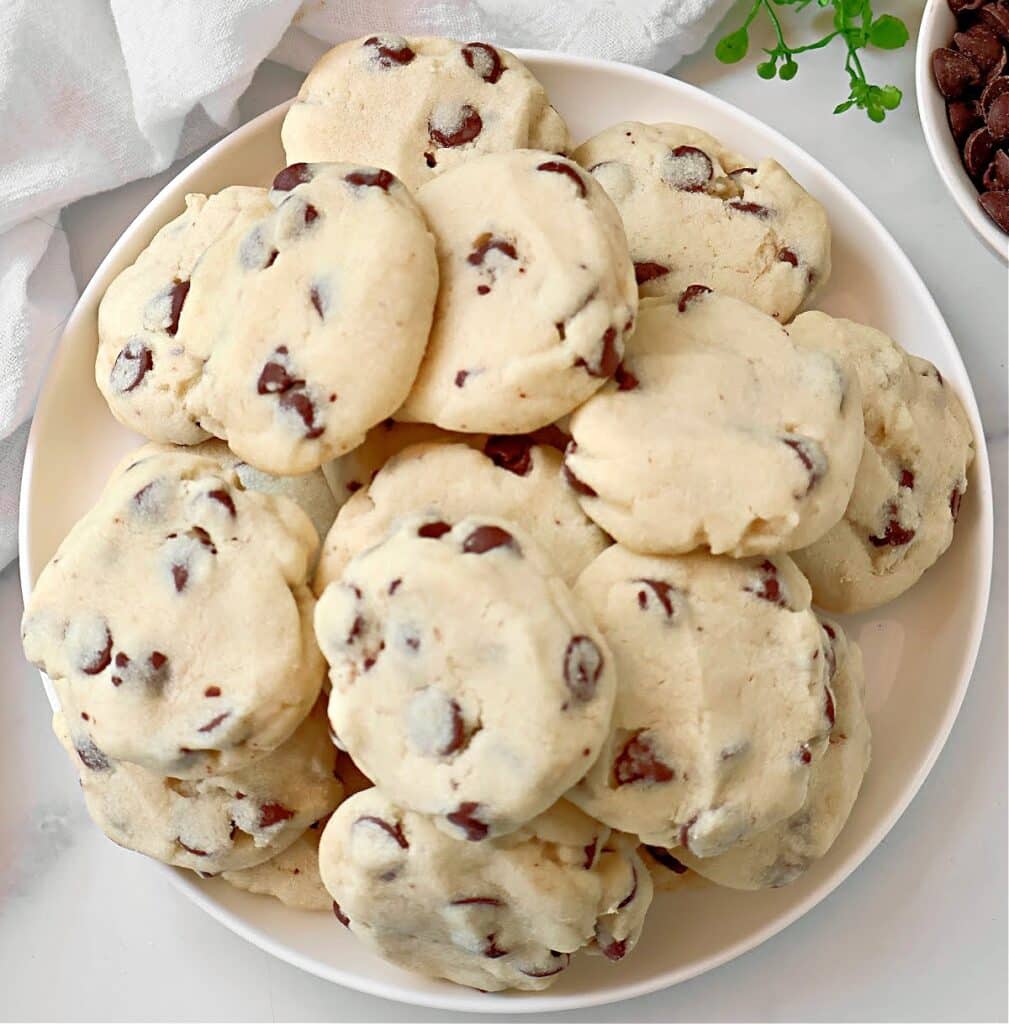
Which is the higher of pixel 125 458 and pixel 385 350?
pixel 385 350

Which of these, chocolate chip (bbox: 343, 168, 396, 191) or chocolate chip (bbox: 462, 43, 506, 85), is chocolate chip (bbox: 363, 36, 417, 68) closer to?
chocolate chip (bbox: 462, 43, 506, 85)

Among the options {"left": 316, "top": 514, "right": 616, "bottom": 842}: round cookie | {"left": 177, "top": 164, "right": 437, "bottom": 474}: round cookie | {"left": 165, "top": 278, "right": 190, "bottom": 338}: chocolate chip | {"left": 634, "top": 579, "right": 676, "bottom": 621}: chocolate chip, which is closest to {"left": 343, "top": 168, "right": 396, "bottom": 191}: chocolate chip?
{"left": 177, "top": 164, "right": 437, "bottom": 474}: round cookie

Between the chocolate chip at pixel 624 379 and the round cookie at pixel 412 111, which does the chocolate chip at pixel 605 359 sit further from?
the round cookie at pixel 412 111

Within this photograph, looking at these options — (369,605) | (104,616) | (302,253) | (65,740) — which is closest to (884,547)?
(369,605)

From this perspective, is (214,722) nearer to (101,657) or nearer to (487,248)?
(101,657)

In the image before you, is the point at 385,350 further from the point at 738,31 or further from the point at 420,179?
the point at 738,31
